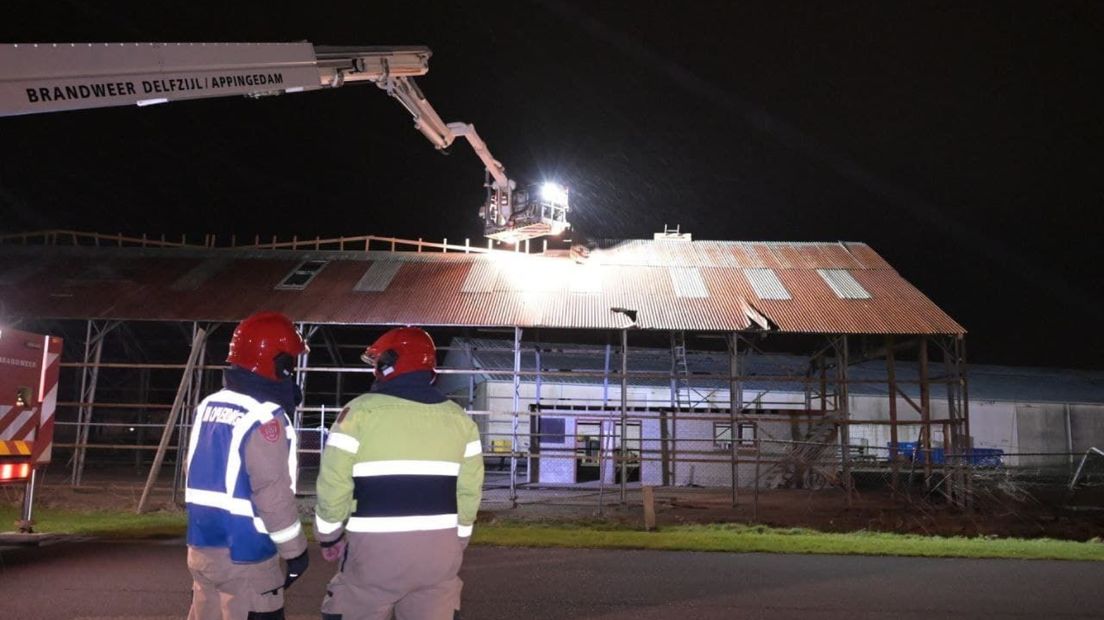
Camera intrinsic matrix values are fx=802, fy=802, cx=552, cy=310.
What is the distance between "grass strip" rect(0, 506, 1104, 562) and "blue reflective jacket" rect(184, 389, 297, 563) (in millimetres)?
7423

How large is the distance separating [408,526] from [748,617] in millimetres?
4382

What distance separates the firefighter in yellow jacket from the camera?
3547mm

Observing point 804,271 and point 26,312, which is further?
point 804,271

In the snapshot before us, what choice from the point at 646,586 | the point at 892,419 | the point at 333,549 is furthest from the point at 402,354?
the point at 892,419

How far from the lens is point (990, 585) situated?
334 inches

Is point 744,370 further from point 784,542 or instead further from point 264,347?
point 264,347

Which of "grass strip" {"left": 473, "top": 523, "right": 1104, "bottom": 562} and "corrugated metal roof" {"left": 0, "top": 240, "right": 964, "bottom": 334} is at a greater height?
"corrugated metal roof" {"left": 0, "top": 240, "right": 964, "bottom": 334}

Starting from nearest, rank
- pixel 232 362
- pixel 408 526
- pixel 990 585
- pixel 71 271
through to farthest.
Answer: pixel 408 526, pixel 232 362, pixel 990 585, pixel 71 271

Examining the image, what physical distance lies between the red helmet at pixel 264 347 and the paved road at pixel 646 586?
3.54 m

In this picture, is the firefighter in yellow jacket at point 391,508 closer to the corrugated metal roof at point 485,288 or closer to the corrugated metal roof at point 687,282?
the corrugated metal roof at point 485,288

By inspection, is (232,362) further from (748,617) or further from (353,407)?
(748,617)

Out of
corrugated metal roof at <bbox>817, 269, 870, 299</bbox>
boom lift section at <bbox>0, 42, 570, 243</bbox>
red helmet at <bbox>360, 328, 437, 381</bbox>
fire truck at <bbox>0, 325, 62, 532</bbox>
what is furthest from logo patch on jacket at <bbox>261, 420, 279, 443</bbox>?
corrugated metal roof at <bbox>817, 269, 870, 299</bbox>

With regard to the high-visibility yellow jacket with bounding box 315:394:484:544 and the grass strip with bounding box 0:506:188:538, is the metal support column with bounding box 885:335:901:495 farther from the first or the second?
the high-visibility yellow jacket with bounding box 315:394:484:544

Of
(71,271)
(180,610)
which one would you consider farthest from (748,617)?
(71,271)
